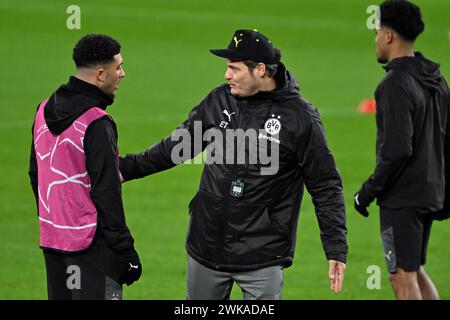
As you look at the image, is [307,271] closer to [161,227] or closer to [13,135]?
[161,227]

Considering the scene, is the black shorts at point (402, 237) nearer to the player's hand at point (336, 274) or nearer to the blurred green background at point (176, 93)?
the player's hand at point (336, 274)

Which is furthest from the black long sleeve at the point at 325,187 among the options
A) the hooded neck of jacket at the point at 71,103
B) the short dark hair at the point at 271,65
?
the hooded neck of jacket at the point at 71,103

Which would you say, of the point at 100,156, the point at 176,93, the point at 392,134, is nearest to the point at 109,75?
the point at 100,156

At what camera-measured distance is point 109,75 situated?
702 centimetres

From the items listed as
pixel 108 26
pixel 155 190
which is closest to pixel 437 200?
pixel 155 190

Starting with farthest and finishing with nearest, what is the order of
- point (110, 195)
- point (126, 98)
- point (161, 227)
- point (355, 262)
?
point (126, 98) → point (161, 227) → point (355, 262) → point (110, 195)

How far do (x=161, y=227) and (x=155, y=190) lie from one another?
2117 mm

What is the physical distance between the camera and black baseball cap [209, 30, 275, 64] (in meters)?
7.23

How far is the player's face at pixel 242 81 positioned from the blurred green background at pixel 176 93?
11.8 ft

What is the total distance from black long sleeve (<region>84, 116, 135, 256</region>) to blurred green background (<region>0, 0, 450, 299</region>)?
Answer: 356cm

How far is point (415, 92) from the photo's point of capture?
25.7 ft

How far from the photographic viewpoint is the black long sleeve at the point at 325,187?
23.5ft

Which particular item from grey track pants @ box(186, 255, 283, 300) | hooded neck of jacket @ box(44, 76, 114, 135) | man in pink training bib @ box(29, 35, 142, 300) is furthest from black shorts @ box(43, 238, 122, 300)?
hooded neck of jacket @ box(44, 76, 114, 135)

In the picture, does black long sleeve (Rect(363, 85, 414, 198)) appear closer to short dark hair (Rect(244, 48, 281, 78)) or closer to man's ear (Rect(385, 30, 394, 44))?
man's ear (Rect(385, 30, 394, 44))
